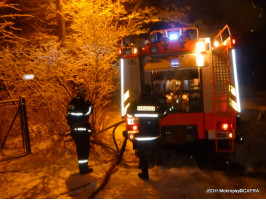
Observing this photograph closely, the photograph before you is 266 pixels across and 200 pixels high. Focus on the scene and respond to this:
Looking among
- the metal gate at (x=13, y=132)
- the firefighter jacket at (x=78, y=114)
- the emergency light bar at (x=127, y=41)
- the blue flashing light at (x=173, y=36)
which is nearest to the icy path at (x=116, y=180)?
the metal gate at (x=13, y=132)

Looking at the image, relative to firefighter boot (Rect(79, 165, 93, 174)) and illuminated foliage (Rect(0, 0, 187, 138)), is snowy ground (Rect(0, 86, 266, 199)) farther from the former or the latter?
illuminated foliage (Rect(0, 0, 187, 138))

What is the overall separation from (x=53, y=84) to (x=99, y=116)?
1.65 meters

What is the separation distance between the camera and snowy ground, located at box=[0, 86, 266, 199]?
5151mm

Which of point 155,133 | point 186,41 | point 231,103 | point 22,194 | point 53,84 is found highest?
point 186,41

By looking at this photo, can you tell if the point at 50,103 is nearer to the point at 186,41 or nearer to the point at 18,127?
the point at 18,127

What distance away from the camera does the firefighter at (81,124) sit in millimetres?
5973

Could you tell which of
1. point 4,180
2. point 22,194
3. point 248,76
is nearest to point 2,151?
point 4,180

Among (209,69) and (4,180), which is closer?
(4,180)

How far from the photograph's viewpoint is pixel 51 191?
5.33 metres

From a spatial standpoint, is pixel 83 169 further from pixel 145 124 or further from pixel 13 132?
pixel 13 132

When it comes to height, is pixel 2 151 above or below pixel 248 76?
below

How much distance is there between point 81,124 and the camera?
19.5 feet

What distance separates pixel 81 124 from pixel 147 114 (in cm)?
132

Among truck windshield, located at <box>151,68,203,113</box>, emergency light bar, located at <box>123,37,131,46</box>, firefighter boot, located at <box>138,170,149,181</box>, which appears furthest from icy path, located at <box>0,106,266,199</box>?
emergency light bar, located at <box>123,37,131,46</box>
